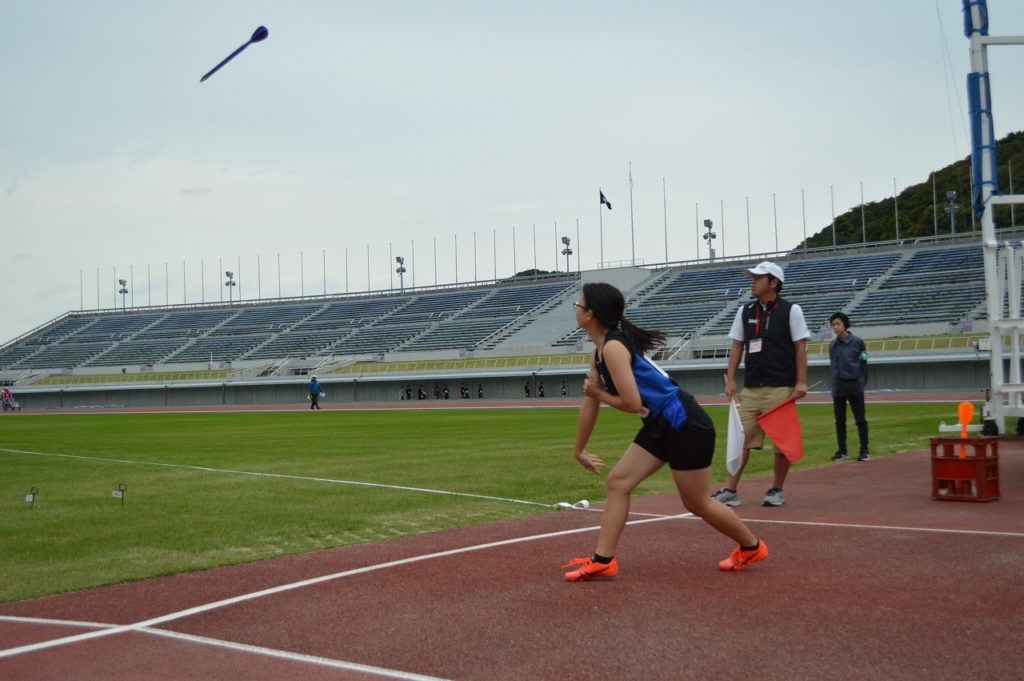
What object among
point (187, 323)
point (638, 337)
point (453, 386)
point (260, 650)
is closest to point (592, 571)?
point (638, 337)

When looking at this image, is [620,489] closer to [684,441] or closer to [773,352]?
[684,441]

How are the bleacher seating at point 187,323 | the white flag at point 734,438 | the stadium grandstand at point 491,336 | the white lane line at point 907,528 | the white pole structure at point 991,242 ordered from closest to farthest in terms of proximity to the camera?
the white lane line at point 907,528 < the white flag at point 734,438 < the white pole structure at point 991,242 < the stadium grandstand at point 491,336 < the bleacher seating at point 187,323

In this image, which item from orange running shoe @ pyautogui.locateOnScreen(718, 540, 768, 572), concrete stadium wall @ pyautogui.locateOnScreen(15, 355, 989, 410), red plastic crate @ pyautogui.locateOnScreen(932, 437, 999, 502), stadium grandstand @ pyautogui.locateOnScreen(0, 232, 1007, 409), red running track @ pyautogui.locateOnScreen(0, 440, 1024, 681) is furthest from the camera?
stadium grandstand @ pyautogui.locateOnScreen(0, 232, 1007, 409)

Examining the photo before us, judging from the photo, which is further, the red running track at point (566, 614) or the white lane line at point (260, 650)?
the red running track at point (566, 614)

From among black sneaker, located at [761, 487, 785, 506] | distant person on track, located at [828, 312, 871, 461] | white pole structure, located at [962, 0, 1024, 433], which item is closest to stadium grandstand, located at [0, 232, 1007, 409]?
white pole structure, located at [962, 0, 1024, 433]

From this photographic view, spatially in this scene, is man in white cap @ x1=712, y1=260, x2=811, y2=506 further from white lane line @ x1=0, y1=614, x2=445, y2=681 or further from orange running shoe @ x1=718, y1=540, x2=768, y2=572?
white lane line @ x1=0, y1=614, x2=445, y2=681

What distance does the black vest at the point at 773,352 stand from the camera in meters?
9.30

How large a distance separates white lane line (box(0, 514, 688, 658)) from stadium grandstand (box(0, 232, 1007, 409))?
4196 cm

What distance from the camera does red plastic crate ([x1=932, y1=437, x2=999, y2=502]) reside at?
9.37m

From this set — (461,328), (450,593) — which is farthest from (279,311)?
(450,593)

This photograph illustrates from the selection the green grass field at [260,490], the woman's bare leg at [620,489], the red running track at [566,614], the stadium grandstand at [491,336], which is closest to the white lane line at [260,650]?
the red running track at [566,614]

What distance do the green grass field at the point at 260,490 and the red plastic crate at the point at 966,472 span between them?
9.65ft

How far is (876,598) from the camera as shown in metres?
5.66

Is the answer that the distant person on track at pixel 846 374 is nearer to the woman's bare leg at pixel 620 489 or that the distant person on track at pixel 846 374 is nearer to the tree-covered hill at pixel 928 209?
the woman's bare leg at pixel 620 489
